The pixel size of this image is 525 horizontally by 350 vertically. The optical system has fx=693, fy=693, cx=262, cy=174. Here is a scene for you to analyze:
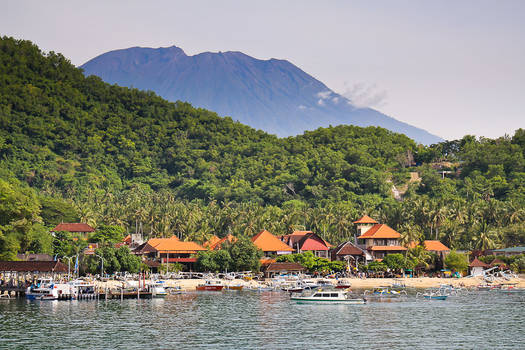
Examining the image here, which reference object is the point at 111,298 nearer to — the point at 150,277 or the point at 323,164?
the point at 150,277

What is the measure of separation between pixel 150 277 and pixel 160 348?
52385 mm

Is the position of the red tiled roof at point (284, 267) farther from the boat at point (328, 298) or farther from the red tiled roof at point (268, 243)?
the boat at point (328, 298)

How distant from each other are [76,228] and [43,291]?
43038mm

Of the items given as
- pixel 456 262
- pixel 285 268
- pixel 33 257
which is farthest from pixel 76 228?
pixel 456 262

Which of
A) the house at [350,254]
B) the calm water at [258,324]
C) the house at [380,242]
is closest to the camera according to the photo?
the calm water at [258,324]

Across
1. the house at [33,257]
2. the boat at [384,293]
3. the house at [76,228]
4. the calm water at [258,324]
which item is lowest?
the calm water at [258,324]

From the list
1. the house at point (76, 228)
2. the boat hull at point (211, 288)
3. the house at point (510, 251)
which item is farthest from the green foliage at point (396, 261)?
the house at point (76, 228)

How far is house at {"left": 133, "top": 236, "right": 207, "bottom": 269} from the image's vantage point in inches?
4240

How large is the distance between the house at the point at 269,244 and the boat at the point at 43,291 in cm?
3589

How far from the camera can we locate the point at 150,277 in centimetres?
9912

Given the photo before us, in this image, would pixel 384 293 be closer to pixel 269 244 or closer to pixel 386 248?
pixel 386 248

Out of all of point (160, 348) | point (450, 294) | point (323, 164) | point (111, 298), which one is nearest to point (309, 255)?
point (450, 294)

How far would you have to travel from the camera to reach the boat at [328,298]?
249 ft

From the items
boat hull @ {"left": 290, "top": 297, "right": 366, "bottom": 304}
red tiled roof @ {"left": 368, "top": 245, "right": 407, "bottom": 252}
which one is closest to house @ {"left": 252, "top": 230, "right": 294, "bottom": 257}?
red tiled roof @ {"left": 368, "top": 245, "right": 407, "bottom": 252}
